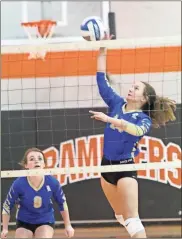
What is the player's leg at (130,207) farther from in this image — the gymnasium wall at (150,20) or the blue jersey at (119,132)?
the gymnasium wall at (150,20)

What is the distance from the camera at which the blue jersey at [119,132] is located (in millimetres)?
4844

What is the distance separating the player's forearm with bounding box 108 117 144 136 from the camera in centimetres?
454

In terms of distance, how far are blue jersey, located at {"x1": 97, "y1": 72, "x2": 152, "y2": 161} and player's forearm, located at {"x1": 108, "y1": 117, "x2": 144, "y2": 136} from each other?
12 centimetres

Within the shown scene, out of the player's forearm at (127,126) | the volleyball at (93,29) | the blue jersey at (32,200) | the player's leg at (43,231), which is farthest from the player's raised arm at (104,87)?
the player's leg at (43,231)

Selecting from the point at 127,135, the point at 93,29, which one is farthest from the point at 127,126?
the point at 93,29

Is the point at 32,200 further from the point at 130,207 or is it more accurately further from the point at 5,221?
the point at 130,207

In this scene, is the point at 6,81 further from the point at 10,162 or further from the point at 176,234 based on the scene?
the point at 176,234

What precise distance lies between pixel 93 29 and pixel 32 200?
1600mm

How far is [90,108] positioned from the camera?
7.44 metres

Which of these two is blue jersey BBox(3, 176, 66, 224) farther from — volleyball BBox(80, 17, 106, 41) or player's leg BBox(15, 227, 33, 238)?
volleyball BBox(80, 17, 106, 41)

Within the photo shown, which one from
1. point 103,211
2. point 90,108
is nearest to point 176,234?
point 103,211

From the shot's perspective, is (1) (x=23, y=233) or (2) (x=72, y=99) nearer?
(1) (x=23, y=233)

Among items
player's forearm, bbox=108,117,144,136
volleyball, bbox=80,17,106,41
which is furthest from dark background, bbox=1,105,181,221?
player's forearm, bbox=108,117,144,136

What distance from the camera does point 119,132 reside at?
4.86m
